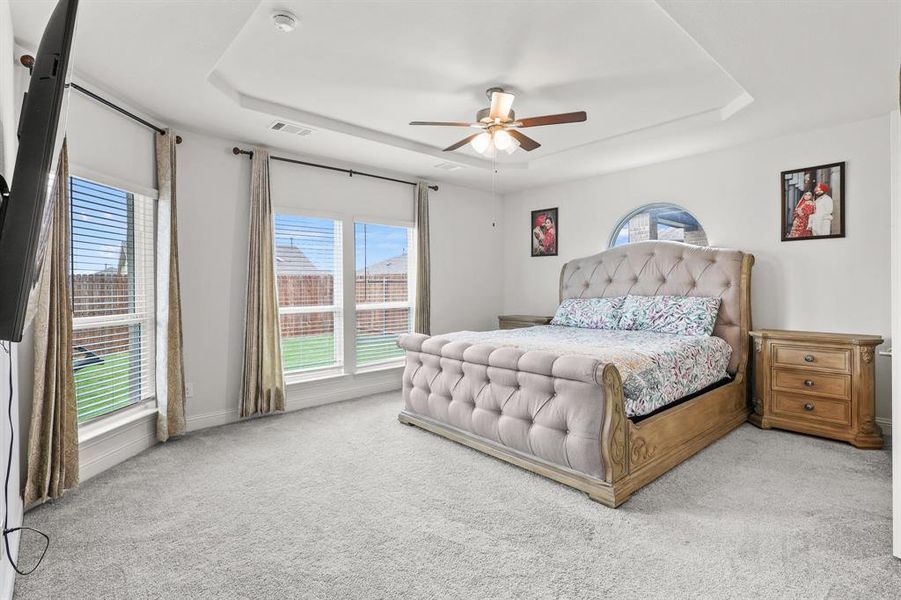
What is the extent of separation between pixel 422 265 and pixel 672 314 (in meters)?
2.57

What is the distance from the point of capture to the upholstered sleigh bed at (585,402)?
248 cm

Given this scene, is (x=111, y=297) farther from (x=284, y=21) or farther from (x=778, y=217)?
(x=778, y=217)

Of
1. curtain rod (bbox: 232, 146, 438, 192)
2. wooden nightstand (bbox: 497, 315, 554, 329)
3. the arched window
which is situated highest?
curtain rod (bbox: 232, 146, 438, 192)

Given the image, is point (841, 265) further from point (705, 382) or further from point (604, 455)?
point (604, 455)

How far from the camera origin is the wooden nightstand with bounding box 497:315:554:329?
5215mm

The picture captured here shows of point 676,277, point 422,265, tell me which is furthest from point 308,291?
point 676,277

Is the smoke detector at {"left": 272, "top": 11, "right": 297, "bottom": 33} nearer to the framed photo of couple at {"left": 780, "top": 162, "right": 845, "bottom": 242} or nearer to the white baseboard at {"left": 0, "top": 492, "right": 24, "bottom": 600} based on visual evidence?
the white baseboard at {"left": 0, "top": 492, "right": 24, "bottom": 600}

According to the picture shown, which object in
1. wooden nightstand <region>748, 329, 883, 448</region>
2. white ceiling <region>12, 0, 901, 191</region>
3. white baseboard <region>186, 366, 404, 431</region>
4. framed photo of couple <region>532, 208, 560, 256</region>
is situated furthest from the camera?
framed photo of couple <region>532, 208, 560, 256</region>

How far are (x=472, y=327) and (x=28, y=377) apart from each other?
426 centimetres

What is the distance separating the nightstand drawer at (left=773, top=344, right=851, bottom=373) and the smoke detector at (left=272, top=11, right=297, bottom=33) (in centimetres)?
395

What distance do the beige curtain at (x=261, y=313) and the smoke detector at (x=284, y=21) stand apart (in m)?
1.88

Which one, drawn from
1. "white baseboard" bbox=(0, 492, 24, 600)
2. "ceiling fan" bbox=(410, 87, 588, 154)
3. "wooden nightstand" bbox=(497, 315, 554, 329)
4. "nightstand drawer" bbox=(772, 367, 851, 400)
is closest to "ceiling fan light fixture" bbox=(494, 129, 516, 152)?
"ceiling fan" bbox=(410, 87, 588, 154)

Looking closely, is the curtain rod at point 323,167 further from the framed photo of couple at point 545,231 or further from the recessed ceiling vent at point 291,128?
the framed photo of couple at point 545,231

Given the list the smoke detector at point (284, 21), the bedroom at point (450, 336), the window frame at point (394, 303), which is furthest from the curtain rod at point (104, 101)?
the window frame at point (394, 303)
